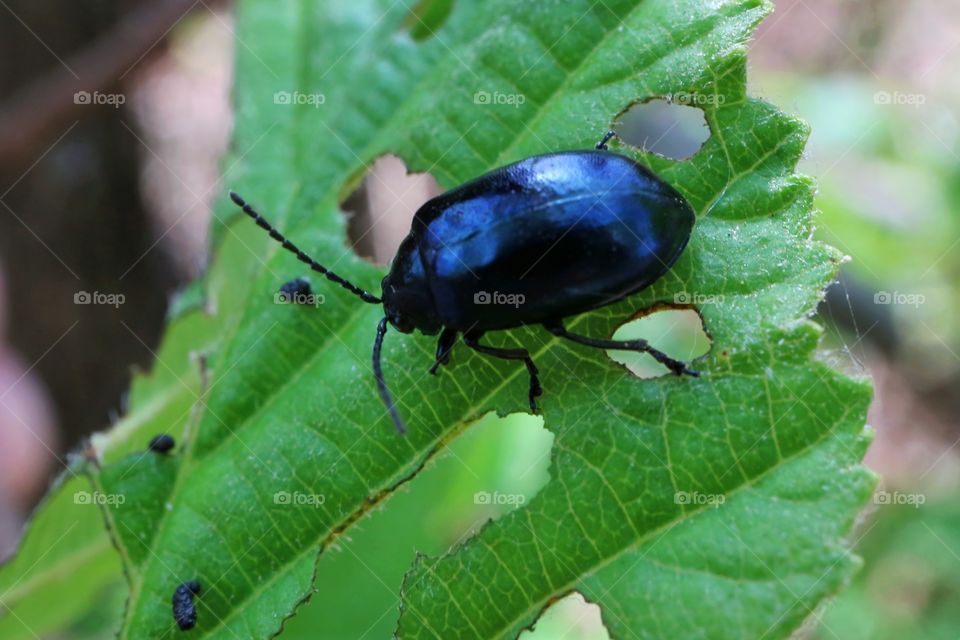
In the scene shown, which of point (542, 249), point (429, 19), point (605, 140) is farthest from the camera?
point (429, 19)

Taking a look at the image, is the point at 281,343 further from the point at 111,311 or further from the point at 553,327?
the point at 111,311

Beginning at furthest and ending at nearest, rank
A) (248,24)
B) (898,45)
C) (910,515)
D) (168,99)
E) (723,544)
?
(898,45) → (168,99) → (910,515) → (248,24) → (723,544)

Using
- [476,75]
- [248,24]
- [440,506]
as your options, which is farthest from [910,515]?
[248,24]

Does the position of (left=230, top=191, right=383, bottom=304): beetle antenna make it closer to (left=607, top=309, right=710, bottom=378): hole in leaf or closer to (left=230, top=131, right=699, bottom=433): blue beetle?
(left=230, top=131, right=699, bottom=433): blue beetle
